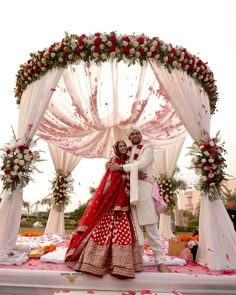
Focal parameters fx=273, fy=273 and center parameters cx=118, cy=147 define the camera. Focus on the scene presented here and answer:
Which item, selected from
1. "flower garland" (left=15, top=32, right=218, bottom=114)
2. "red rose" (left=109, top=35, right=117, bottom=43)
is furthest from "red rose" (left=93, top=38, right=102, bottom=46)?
"red rose" (left=109, top=35, right=117, bottom=43)

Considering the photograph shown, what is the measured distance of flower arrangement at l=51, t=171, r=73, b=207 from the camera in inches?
262

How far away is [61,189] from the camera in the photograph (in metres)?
6.72

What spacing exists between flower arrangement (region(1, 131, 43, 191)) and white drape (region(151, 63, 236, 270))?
2.12 m

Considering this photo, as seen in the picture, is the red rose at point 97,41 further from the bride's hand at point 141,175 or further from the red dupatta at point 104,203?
the bride's hand at point 141,175

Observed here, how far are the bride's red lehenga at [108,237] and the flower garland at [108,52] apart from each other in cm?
148

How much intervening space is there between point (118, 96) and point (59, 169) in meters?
3.01

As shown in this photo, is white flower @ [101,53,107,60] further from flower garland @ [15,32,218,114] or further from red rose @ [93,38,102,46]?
red rose @ [93,38,102,46]

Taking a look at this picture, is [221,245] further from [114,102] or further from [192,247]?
[114,102]

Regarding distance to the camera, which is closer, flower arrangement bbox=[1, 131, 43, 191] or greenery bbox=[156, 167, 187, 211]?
flower arrangement bbox=[1, 131, 43, 191]

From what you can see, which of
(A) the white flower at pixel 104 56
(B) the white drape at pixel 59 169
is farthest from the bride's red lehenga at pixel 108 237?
(B) the white drape at pixel 59 169

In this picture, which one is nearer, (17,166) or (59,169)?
(17,166)

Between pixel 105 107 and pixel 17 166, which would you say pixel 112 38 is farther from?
pixel 17 166

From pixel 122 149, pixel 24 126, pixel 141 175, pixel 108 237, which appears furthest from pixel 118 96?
pixel 108 237

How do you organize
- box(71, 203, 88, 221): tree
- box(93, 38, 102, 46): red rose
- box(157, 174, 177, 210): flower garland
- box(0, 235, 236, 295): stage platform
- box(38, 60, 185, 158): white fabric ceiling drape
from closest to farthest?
box(0, 235, 236, 295): stage platform < box(93, 38, 102, 46): red rose < box(38, 60, 185, 158): white fabric ceiling drape < box(157, 174, 177, 210): flower garland < box(71, 203, 88, 221): tree
